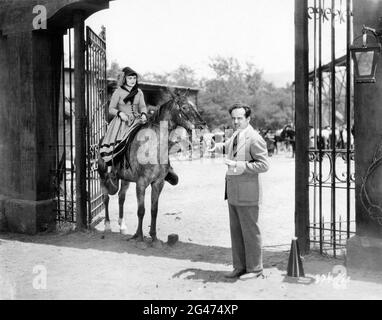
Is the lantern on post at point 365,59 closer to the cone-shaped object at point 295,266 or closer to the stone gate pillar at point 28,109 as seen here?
the cone-shaped object at point 295,266

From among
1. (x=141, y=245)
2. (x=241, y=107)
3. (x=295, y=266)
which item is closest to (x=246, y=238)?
(x=295, y=266)

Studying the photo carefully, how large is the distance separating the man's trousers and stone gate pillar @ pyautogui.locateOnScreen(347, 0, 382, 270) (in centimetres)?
116

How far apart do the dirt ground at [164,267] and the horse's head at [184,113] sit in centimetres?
186

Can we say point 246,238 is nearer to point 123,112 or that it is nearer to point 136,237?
point 136,237

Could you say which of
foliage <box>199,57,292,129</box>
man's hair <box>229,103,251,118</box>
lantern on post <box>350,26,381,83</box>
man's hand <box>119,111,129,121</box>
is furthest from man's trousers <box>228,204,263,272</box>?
foliage <box>199,57,292,129</box>

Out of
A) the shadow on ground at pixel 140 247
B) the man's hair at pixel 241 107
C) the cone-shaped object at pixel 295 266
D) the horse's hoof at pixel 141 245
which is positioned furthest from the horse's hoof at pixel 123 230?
the man's hair at pixel 241 107

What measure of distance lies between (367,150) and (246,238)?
1.80 meters

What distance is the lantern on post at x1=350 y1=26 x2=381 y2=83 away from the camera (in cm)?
529

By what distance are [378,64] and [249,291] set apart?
2.98 m

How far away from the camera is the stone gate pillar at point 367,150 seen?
18.4 ft

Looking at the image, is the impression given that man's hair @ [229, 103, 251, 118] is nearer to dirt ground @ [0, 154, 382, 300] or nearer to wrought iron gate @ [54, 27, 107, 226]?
dirt ground @ [0, 154, 382, 300]

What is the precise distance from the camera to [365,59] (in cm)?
534

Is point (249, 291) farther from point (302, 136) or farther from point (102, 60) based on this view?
point (102, 60)
